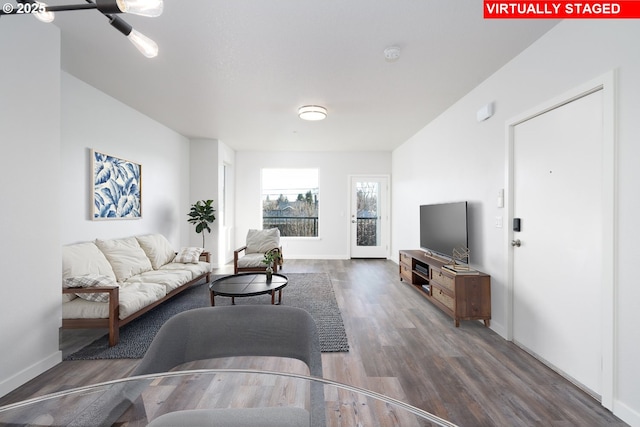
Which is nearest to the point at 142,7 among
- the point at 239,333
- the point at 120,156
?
the point at 239,333

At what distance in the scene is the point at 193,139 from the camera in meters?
5.81

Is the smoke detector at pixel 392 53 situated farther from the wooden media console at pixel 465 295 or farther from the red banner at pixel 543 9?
the wooden media console at pixel 465 295

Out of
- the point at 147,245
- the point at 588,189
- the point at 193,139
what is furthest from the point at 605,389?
the point at 193,139

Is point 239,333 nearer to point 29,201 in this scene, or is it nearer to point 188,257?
point 29,201

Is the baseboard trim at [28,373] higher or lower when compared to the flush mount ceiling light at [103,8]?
lower

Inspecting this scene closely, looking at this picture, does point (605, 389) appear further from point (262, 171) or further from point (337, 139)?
point (262, 171)

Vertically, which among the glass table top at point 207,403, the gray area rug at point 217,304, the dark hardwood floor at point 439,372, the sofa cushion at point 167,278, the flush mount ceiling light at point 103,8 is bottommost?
the dark hardwood floor at point 439,372

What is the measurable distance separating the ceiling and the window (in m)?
2.74

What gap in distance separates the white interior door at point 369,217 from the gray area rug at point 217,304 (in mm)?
2210

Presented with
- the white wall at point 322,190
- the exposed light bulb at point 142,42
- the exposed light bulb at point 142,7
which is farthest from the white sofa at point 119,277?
the white wall at point 322,190

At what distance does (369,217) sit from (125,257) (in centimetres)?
506

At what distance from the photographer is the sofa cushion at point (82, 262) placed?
267cm

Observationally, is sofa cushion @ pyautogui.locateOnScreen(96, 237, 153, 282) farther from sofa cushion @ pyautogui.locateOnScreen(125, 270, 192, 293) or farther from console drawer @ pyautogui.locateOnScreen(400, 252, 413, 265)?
console drawer @ pyautogui.locateOnScreen(400, 252, 413, 265)

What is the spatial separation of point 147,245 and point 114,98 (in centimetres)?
196
